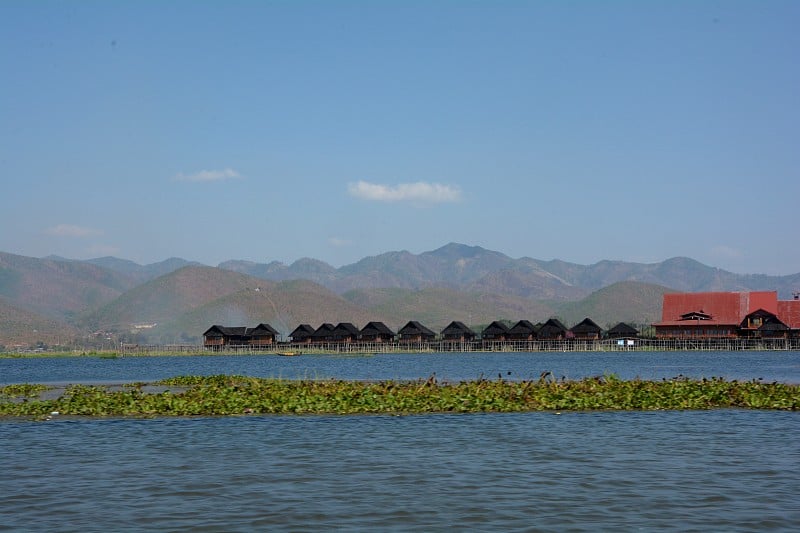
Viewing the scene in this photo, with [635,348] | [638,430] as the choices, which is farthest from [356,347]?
[638,430]

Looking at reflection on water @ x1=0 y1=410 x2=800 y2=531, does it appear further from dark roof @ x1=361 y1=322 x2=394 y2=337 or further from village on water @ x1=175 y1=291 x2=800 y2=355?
→ dark roof @ x1=361 y1=322 x2=394 y2=337

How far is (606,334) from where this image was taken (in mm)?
162875

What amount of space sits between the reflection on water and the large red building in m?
116

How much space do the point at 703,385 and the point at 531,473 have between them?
70.9 feet

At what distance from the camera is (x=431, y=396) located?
1524 inches

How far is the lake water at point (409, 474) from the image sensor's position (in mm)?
18250

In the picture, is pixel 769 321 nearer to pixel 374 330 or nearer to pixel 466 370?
pixel 374 330

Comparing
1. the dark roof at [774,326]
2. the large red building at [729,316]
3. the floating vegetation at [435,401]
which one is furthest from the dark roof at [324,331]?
the floating vegetation at [435,401]

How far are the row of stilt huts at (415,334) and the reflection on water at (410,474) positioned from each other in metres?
129

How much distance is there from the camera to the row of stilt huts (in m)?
162

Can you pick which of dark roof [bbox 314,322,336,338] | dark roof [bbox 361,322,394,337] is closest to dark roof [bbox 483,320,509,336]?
dark roof [bbox 361,322,394,337]

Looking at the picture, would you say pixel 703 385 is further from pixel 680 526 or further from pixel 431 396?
pixel 680 526

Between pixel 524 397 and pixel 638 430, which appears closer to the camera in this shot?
pixel 638 430

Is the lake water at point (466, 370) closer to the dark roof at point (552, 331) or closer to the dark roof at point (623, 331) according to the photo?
the dark roof at point (623, 331)
